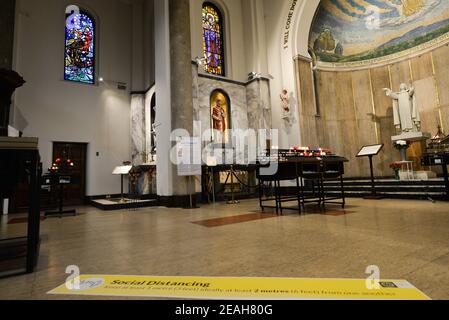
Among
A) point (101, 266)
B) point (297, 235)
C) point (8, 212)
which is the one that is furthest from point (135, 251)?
point (8, 212)

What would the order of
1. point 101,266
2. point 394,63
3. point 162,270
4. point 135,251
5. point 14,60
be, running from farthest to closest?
1. point 394,63
2. point 14,60
3. point 135,251
4. point 101,266
5. point 162,270

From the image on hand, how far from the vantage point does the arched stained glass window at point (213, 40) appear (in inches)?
394

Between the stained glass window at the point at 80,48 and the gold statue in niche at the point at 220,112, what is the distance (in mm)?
5031

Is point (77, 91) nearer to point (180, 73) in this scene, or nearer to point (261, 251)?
point (180, 73)

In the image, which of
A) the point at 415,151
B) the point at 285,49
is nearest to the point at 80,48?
the point at 285,49

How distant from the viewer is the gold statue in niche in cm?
949

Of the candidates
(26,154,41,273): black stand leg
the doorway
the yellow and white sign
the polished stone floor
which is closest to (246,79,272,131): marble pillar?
the polished stone floor

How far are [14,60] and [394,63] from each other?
13.3 meters

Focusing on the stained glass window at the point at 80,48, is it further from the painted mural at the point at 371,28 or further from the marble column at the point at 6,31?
the painted mural at the point at 371,28

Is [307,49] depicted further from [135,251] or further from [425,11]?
[135,251]

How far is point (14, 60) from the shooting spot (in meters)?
8.13

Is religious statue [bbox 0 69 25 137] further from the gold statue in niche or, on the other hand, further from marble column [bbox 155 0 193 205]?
the gold statue in niche

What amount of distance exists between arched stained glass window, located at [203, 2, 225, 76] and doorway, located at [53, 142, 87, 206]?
574cm

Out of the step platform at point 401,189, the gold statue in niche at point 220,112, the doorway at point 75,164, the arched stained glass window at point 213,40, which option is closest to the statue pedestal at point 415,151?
the step platform at point 401,189
